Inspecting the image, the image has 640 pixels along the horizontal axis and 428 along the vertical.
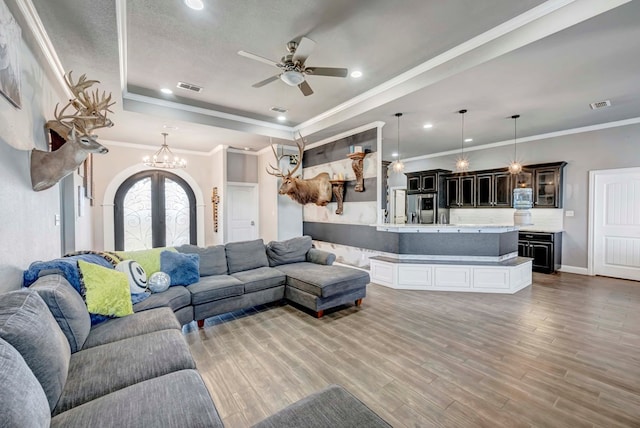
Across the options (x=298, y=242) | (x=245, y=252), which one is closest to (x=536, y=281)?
(x=298, y=242)

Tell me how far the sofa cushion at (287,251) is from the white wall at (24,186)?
8.31 ft

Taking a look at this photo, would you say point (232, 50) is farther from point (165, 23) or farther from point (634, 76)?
point (634, 76)

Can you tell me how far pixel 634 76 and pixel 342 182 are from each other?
14.5 feet

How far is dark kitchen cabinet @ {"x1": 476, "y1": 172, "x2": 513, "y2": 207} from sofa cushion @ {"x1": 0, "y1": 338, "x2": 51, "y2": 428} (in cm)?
797

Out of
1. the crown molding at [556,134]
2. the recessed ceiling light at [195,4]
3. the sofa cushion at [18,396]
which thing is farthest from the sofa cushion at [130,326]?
the crown molding at [556,134]

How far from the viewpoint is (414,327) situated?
329 cm

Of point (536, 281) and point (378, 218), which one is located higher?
point (378, 218)

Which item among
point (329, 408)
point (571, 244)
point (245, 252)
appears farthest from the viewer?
point (571, 244)

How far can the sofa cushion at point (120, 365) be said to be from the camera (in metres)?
1.43

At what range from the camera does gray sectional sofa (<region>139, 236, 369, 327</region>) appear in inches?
125

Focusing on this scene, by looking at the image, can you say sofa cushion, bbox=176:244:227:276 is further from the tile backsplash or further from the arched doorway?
the tile backsplash

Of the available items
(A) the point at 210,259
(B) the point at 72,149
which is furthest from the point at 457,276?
(B) the point at 72,149

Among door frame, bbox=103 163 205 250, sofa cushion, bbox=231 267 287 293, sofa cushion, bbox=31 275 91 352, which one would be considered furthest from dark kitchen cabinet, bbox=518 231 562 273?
door frame, bbox=103 163 205 250

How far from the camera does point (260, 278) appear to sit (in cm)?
371
